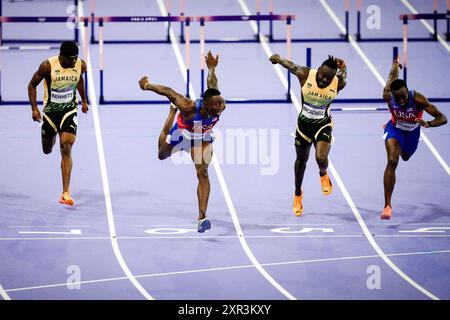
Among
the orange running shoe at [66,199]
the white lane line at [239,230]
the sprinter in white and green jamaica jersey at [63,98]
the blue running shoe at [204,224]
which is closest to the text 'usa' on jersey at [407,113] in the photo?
the white lane line at [239,230]

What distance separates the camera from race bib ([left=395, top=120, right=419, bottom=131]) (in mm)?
14711

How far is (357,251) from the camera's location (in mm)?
13953

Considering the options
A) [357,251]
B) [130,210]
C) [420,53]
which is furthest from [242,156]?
[420,53]

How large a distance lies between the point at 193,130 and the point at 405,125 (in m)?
2.33

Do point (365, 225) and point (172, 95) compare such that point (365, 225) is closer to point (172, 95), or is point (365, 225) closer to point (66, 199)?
point (172, 95)

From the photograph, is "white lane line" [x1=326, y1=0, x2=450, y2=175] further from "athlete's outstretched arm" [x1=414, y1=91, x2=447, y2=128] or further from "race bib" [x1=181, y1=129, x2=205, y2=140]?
"race bib" [x1=181, y1=129, x2=205, y2=140]

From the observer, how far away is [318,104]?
14.8 m

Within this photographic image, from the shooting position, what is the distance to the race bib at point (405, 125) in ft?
48.3

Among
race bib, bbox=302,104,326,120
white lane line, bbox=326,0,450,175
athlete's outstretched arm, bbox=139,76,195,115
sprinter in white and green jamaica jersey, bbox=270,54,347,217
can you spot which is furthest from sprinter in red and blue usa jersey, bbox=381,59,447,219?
athlete's outstretched arm, bbox=139,76,195,115

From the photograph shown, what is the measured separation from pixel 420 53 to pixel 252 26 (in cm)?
298

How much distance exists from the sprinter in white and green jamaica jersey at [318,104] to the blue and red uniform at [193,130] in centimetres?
104

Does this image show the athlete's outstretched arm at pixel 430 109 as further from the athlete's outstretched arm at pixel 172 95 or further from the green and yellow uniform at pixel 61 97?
the green and yellow uniform at pixel 61 97
